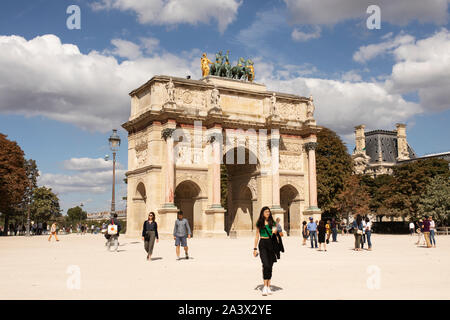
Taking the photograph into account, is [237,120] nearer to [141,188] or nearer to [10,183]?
[141,188]

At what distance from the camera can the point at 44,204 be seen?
80.2 metres

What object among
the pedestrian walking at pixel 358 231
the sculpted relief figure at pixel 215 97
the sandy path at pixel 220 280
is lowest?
the sandy path at pixel 220 280

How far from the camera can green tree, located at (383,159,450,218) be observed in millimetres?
57062

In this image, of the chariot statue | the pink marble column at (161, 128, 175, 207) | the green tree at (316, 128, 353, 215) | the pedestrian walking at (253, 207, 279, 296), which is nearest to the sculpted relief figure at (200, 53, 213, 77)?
the chariot statue

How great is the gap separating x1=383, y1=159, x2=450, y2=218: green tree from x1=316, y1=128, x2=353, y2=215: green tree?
6.09m

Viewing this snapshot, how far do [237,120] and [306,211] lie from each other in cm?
1139

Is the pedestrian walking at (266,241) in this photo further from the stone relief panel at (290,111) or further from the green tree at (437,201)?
the green tree at (437,201)

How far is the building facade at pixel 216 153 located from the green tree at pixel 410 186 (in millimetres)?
16415

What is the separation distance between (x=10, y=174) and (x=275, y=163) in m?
28.6

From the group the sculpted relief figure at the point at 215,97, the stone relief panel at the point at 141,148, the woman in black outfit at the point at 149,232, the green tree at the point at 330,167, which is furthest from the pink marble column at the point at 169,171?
the green tree at the point at 330,167

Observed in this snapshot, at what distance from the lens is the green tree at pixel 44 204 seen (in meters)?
78.2

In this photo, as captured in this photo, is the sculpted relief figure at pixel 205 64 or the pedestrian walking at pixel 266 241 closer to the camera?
the pedestrian walking at pixel 266 241

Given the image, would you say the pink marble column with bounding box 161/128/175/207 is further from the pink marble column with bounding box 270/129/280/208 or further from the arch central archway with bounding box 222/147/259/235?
the pink marble column with bounding box 270/129/280/208
